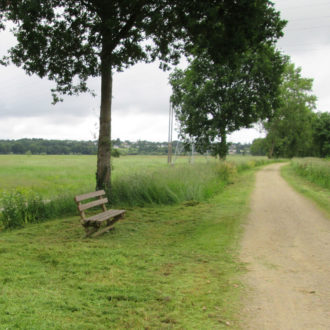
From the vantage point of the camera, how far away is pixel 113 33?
10.2 m

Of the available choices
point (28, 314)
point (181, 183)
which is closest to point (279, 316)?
point (28, 314)

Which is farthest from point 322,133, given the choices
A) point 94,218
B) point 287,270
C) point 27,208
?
point 287,270

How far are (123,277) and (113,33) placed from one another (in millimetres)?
7789

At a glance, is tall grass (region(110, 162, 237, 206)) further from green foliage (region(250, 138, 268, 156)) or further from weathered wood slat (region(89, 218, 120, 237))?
green foliage (region(250, 138, 268, 156))

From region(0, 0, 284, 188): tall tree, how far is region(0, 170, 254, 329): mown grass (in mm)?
4250

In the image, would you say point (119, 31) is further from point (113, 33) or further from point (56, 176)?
point (56, 176)

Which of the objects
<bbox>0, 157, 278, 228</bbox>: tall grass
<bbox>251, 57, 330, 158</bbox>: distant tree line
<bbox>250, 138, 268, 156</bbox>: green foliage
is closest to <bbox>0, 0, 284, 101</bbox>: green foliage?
<bbox>0, 157, 278, 228</bbox>: tall grass

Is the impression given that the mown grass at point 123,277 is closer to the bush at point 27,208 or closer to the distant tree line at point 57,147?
the bush at point 27,208

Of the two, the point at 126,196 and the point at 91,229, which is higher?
the point at 126,196

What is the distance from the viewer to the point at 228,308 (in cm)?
385

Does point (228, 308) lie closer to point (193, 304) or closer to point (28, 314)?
point (193, 304)

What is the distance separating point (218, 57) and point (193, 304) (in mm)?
7879

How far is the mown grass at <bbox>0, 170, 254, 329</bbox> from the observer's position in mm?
3586

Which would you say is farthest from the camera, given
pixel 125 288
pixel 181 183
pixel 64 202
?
pixel 181 183
